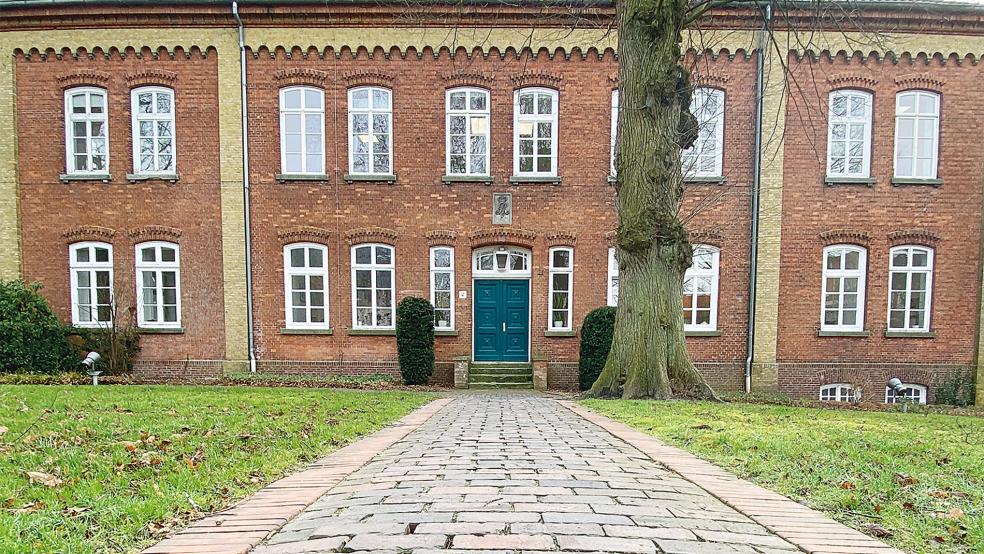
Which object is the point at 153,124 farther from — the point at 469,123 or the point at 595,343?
the point at 595,343

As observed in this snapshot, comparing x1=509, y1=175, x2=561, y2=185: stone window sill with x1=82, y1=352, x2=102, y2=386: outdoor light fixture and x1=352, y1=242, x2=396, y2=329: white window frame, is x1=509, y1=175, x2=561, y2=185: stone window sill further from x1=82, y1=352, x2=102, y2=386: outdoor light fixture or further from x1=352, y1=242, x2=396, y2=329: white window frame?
x1=82, y1=352, x2=102, y2=386: outdoor light fixture

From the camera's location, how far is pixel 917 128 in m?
12.8

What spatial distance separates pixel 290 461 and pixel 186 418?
2.38m

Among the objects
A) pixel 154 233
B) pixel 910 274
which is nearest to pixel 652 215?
pixel 910 274

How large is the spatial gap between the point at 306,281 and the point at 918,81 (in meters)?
16.1

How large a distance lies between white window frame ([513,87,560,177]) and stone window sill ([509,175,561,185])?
73mm

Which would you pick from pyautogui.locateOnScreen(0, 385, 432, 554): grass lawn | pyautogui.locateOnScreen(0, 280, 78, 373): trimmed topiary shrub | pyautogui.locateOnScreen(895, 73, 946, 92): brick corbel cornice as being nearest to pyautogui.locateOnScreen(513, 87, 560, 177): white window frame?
pyautogui.locateOnScreen(0, 385, 432, 554): grass lawn

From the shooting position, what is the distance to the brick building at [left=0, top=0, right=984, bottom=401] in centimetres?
1249

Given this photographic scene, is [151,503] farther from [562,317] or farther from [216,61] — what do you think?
[216,61]

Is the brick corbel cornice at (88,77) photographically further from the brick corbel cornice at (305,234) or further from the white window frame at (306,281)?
the white window frame at (306,281)

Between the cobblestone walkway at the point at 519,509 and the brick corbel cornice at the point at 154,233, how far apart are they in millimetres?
11556

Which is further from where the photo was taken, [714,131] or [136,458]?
[714,131]

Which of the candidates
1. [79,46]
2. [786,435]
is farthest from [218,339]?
[786,435]

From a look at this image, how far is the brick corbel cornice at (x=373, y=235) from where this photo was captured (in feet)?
41.3
